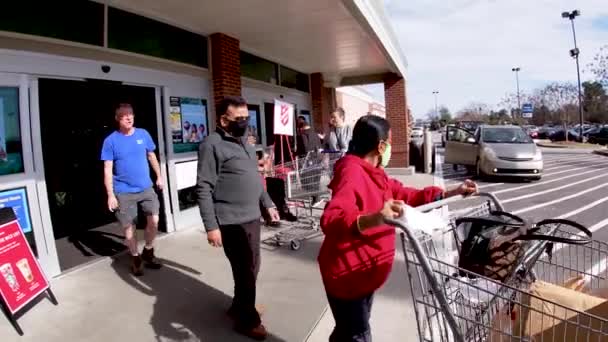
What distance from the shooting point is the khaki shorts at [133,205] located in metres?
4.59

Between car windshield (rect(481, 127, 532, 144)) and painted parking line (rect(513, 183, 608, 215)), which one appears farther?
car windshield (rect(481, 127, 532, 144))

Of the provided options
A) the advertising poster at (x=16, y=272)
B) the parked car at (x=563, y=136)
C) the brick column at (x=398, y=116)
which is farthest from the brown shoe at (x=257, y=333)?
the parked car at (x=563, y=136)

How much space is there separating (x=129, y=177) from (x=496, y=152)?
1067 cm

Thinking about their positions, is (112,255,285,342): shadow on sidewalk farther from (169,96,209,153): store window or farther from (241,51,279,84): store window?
(241,51,279,84): store window

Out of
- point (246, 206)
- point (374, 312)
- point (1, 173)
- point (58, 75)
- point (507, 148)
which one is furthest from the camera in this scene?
point (507, 148)

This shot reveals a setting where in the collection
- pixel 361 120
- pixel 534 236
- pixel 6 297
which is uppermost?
pixel 361 120

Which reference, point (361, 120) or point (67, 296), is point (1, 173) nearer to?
point (67, 296)

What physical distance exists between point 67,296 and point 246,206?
Result: 7.42 ft

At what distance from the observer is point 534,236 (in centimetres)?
201

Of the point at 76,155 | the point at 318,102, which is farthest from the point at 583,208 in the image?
the point at 76,155

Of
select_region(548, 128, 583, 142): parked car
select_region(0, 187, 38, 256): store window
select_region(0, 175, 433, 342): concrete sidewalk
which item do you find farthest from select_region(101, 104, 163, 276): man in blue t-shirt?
select_region(548, 128, 583, 142): parked car

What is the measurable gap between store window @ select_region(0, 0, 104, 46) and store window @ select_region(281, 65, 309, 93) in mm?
5906

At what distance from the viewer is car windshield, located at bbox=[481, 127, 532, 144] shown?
43.4 feet

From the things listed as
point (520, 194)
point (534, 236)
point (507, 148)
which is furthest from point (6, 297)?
point (507, 148)
